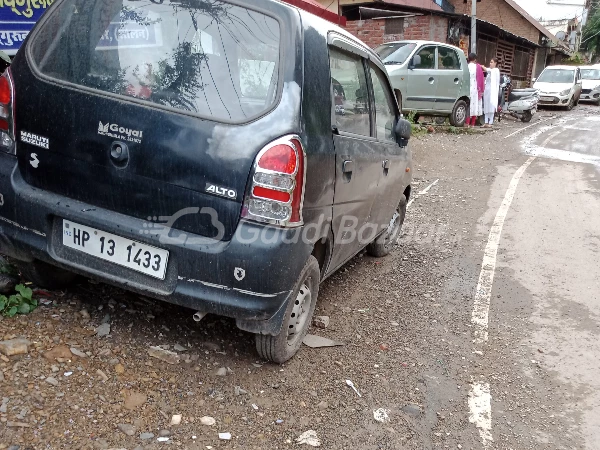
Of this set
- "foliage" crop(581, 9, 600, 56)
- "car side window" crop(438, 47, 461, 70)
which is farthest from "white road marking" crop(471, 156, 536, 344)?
"foliage" crop(581, 9, 600, 56)

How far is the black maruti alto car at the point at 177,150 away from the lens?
8.20 ft

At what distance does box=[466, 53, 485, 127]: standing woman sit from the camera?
1431cm

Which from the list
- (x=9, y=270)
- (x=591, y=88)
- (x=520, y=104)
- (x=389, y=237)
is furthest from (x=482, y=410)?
(x=591, y=88)

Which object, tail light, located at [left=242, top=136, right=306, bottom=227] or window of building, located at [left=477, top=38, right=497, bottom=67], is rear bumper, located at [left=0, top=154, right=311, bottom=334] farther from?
window of building, located at [left=477, top=38, right=497, bottom=67]

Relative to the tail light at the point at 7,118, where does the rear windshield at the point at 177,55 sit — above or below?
above

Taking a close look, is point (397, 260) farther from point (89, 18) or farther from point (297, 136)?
point (89, 18)

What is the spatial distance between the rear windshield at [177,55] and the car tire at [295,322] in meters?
0.93

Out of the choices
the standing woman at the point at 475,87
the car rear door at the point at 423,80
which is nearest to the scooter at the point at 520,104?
the standing woman at the point at 475,87

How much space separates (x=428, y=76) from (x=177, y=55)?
36.4 feet

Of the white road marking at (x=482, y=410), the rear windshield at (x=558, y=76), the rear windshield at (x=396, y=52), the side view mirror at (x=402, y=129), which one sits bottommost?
the white road marking at (x=482, y=410)

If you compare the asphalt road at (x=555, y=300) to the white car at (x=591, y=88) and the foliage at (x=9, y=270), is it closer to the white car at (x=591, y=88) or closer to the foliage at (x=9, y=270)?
the foliage at (x=9, y=270)

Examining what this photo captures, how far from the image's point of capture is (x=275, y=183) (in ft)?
8.16

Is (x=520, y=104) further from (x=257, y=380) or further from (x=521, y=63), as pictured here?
(x=521, y=63)

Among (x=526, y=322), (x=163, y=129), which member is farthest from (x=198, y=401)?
(x=526, y=322)
